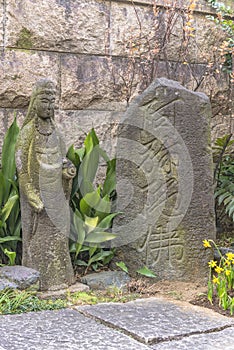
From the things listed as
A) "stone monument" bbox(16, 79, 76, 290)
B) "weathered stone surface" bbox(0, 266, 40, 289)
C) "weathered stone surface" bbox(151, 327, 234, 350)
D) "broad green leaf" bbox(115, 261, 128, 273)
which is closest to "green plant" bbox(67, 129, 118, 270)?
"broad green leaf" bbox(115, 261, 128, 273)

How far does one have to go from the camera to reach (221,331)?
11.5ft

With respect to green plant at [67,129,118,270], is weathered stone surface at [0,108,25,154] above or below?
above

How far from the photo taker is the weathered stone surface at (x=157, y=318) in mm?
3408

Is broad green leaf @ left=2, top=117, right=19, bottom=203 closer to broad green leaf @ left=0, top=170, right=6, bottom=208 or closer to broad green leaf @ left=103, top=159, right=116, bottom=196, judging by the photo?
broad green leaf @ left=0, top=170, right=6, bottom=208

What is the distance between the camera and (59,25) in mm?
5902

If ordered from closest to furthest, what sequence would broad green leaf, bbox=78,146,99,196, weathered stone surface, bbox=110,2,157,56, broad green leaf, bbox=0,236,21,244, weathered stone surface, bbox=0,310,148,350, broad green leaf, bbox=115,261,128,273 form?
weathered stone surface, bbox=0,310,148,350, broad green leaf, bbox=0,236,21,244, broad green leaf, bbox=115,261,128,273, broad green leaf, bbox=78,146,99,196, weathered stone surface, bbox=110,2,157,56

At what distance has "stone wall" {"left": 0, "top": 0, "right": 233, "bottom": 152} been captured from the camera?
567cm

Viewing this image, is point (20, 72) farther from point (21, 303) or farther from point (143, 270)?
point (21, 303)

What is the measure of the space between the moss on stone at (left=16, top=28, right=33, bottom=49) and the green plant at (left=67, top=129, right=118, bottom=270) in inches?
53.1

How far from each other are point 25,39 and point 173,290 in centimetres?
292

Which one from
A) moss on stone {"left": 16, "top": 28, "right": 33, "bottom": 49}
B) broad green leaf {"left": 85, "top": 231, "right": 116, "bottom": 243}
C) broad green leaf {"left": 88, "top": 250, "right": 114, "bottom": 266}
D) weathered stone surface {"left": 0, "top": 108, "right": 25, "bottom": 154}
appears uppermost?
moss on stone {"left": 16, "top": 28, "right": 33, "bottom": 49}

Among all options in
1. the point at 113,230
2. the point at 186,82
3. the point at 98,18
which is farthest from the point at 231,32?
the point at 113,230

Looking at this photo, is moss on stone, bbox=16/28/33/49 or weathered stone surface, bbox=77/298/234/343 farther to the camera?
moss on stone, bbox=16/28/33/49

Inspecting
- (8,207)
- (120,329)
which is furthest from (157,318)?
(8,207)
